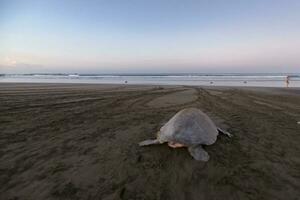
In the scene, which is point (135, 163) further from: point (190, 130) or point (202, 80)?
point (202, 80)

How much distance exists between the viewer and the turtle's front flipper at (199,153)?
411 cm

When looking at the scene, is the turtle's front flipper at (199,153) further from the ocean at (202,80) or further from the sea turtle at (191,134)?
the ocean at (202,80)

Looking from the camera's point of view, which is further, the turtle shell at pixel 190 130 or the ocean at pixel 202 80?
the ocean at pixel 202 80

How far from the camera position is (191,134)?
14.3ft

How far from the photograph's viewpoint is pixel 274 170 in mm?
3928

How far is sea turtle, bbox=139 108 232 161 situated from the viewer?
429cm

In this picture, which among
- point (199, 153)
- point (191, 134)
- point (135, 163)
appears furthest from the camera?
point (191, 134)

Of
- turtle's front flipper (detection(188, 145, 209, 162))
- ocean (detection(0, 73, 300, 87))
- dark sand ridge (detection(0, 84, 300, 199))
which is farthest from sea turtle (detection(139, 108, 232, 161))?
ocean (detection(0, 73, 300, 87))

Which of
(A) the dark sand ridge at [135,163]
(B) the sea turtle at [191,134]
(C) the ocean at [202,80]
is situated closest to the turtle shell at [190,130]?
(B) the sea turtle at [191,134]

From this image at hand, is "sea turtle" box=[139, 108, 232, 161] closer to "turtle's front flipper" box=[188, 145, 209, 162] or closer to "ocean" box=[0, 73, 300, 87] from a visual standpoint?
"turtle's front flipper" box=[188, 145, 209, 162]

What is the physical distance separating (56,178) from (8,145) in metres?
1.86

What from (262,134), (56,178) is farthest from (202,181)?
(262,134)

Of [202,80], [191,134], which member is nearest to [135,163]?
[191,134]

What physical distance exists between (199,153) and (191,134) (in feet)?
1.13
